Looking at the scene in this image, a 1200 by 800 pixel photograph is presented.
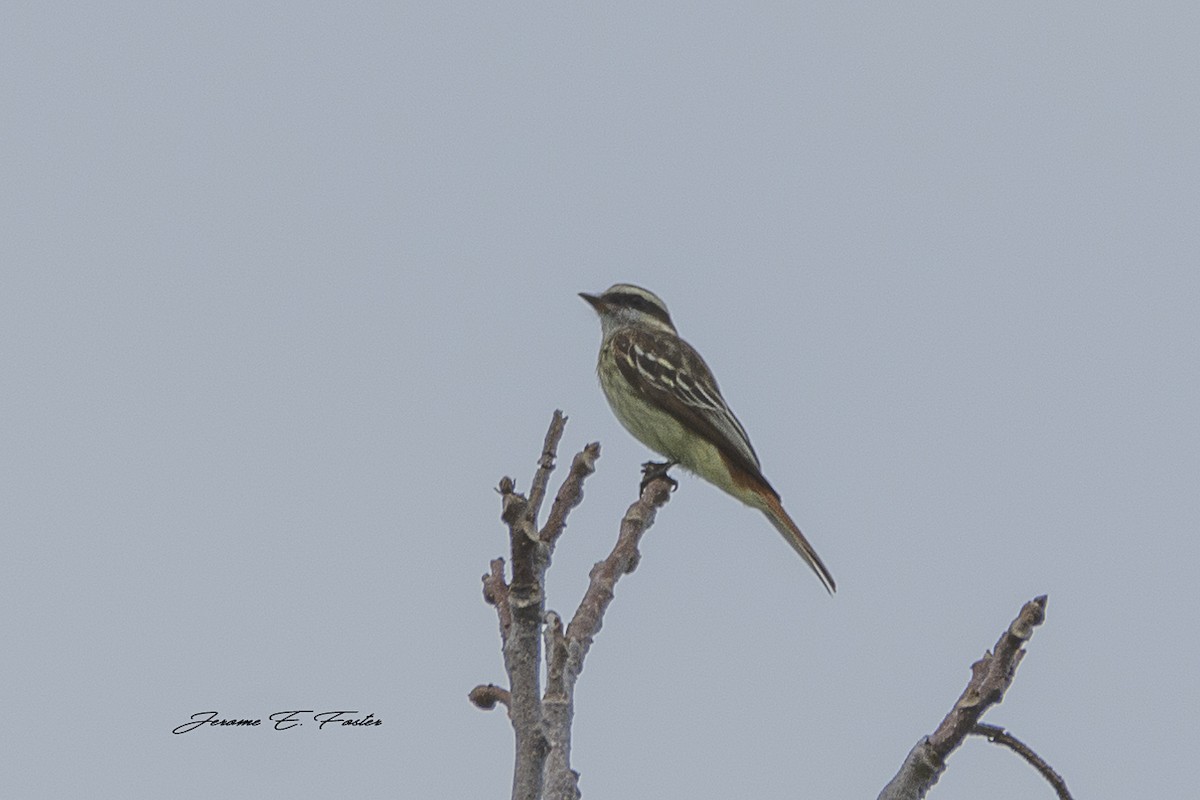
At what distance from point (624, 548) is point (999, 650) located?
74.1 inches

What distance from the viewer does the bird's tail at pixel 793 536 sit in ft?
32.8

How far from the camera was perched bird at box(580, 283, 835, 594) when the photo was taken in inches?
436

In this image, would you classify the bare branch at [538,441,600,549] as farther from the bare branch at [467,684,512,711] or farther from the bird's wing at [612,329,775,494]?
the bird's wing at [612,329,775,494]

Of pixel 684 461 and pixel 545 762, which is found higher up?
pixel 684 461

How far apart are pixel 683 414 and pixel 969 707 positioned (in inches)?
286

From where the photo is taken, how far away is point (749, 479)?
1111cm

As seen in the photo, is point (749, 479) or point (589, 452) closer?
point (589, 452)

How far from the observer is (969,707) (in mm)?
4078

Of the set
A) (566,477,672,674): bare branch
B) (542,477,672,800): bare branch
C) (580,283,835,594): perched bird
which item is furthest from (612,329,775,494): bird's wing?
(542,477,672,800): bare branch

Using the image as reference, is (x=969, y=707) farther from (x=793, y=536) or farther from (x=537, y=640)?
(x=793, y=536)

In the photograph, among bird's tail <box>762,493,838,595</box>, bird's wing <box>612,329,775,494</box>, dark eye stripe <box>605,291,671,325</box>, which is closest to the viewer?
bird's tail <box>762,493,838,595</box>

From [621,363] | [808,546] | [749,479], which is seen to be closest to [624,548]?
[808,546]

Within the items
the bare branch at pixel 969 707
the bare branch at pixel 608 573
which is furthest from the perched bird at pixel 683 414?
the bare branch at pixel 969 707

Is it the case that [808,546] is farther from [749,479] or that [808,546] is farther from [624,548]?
[624,548]
